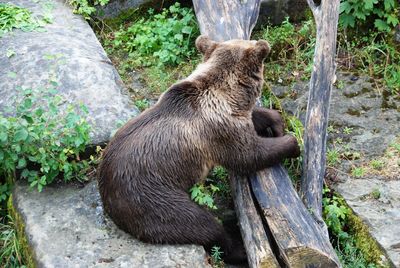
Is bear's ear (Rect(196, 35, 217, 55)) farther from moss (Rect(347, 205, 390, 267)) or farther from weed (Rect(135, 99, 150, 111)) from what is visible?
moss (Rect(347, 205, 390, 267))

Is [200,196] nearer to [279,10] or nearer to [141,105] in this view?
[141,105]

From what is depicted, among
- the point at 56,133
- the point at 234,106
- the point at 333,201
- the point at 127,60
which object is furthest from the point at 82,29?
the point at 333,201

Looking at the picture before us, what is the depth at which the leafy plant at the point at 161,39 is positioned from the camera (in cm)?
769

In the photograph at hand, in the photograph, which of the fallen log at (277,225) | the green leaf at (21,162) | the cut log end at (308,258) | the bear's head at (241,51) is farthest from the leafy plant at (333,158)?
the green leaf at (21,162)

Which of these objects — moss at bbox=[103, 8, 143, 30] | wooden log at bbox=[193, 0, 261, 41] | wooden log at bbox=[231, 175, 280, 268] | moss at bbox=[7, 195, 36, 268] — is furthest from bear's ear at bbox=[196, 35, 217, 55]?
moss at bbox=[103, 8, 143, 30]

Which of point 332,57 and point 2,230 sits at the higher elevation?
point 332,57

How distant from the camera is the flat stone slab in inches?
188

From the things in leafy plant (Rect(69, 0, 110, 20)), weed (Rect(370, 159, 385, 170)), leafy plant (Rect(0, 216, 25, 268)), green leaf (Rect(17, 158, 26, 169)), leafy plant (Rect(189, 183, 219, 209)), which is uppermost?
leafy plant (Rect(69, 0, 110, 20))

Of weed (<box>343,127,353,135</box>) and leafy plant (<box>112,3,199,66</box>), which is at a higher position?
leafy plant (<box>112,3,199,66</box>)

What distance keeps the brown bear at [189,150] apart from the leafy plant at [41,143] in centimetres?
41

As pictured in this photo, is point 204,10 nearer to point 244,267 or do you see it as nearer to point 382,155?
point 382,155

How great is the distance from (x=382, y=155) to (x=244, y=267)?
1957 mm

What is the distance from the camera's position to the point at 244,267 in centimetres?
536

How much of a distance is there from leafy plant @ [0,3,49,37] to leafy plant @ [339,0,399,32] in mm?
3458
